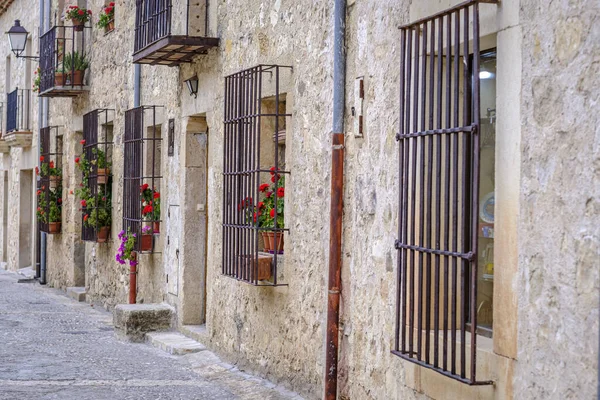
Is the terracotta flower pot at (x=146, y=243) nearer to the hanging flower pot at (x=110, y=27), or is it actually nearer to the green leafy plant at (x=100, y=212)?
the green leafy plant at (x=100, y=212)

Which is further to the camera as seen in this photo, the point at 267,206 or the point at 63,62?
the point at 63,62

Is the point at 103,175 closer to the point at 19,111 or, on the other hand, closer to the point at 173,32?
the point at 173,32

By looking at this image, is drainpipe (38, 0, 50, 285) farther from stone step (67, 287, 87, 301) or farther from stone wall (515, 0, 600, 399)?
Result: stone wall (515, 0, 600, 399)

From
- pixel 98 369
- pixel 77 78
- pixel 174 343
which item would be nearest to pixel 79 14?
pixel 77 78

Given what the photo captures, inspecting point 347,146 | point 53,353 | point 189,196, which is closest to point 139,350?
point 53,353

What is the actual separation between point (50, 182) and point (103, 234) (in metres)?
3.64

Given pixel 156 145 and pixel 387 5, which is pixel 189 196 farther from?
pixel 387 5

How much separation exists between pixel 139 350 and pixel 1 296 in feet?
21.0

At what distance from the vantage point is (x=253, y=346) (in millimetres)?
8805

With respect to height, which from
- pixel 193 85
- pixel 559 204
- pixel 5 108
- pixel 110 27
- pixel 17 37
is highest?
pixel 17 37

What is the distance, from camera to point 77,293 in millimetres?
15773

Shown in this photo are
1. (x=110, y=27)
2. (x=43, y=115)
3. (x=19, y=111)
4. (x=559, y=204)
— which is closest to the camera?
(x=559, y=204)

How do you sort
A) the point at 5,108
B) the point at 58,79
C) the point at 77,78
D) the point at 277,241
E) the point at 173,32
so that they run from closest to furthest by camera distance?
1. the point at 277,241
2. the point at 173,32
3. the point at 77,78
4. the point at 58,79
5. the point at 5,108

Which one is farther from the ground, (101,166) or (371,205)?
(101,166)
